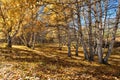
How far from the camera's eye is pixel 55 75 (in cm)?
912

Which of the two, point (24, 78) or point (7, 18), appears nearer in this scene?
point (24, 78)

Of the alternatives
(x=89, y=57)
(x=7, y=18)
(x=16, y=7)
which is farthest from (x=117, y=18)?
(x=7, y=18)

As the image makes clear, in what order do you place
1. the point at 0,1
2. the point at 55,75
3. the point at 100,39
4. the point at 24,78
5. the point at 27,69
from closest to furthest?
1. the point at 24,78
2. the point at 55,75
3. the point at 27,69
4. the point at 100,39
5. the point at 0,1

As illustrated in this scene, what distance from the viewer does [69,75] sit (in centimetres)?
934

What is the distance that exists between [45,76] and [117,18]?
7.81m

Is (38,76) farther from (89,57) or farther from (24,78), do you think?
(89,57)

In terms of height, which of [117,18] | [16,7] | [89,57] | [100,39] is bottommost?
[89,57]

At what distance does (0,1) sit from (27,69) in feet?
46.2

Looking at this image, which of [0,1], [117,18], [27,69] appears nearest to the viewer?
[27,69]

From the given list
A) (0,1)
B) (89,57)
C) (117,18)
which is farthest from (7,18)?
(117,18)

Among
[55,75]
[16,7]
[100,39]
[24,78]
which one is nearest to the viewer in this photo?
[24,78]

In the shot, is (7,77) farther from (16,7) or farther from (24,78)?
(16,7)

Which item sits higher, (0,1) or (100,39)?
(0,1)

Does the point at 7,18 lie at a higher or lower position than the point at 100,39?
higher
